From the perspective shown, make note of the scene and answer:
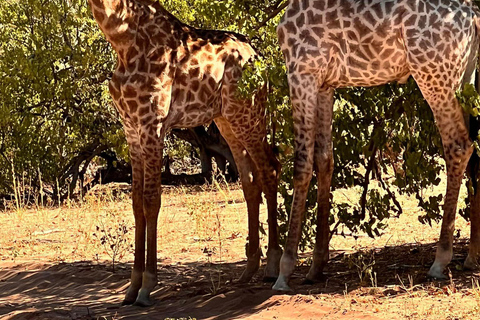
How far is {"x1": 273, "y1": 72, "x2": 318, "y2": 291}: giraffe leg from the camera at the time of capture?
6.38 meters

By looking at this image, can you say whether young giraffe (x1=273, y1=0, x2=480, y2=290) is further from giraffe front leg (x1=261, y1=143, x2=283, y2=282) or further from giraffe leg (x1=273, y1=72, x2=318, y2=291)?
giraffe front leg (x1=261, y1=143, x2=283, y2=282)

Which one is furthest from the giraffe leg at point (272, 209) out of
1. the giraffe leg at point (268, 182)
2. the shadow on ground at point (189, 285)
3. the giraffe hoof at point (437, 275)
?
the giraffe hoof at point (437, 275)

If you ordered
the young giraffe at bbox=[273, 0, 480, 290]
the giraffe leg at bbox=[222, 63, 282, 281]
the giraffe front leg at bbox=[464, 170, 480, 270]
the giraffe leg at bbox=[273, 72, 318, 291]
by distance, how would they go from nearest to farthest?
the young giraffe at bbox=[273, 0, 480, 290]
the giraffe leg at bbox=[273, 72, 318, 291]
the giraffe front leg at bbox=[464, 170, 480, 270]
the giraffe leg at bbox=[222, 63, 282, 281]

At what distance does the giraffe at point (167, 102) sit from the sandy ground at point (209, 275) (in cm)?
48

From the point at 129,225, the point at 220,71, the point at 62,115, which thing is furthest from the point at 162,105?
the point at 62,115

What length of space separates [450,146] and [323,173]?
103cm

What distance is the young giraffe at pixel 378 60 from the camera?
20.0ft

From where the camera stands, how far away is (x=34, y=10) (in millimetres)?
13758

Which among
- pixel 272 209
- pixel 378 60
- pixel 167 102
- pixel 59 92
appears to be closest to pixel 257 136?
pixel 272 209

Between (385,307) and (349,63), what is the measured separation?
6.03ft

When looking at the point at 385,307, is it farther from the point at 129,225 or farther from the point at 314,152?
the point at 129,225

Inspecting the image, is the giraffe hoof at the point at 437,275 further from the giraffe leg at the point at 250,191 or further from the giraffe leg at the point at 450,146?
the giraffe leg at the point at 250,191

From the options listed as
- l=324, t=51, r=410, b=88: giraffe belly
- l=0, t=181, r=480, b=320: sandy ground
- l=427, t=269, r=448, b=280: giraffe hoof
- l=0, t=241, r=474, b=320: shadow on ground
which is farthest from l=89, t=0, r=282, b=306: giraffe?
l=427, t=269, r=448, b=280: giraffe hoof

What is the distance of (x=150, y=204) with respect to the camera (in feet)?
21.7
